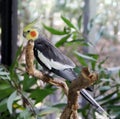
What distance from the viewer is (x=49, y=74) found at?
888 millimetres

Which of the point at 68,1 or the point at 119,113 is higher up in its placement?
the point at 68,1

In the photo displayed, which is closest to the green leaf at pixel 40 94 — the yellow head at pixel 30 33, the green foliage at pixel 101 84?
the green foliage at pixel 101 84

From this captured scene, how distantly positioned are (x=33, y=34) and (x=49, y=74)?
0.12 metres

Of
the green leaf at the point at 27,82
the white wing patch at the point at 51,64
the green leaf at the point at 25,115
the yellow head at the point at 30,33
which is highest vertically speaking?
the yellow head at the point at 30,33

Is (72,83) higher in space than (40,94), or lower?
higher

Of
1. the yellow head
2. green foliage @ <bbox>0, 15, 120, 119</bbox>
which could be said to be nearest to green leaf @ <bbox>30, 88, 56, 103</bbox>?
green foliage @ <bbox>0, 15, 120, 119</bbox>

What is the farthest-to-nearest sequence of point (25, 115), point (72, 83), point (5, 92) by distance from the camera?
1. point (5, 92)
2. point (25, 115)
3. point (72, 83)

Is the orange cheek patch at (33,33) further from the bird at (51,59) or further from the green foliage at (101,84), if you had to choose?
the green foliage at (101,84)

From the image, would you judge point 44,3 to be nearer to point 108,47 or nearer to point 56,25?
point 56,25

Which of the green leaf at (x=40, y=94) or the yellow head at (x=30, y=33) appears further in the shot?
the green leaf at (x=40, y=94)

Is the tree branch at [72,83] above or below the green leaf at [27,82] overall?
above

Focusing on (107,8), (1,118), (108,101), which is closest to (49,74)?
(1,118)

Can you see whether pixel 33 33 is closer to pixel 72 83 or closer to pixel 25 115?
pixel 72 83

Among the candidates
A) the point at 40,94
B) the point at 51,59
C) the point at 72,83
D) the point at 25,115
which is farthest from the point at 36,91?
the point at 72,83
